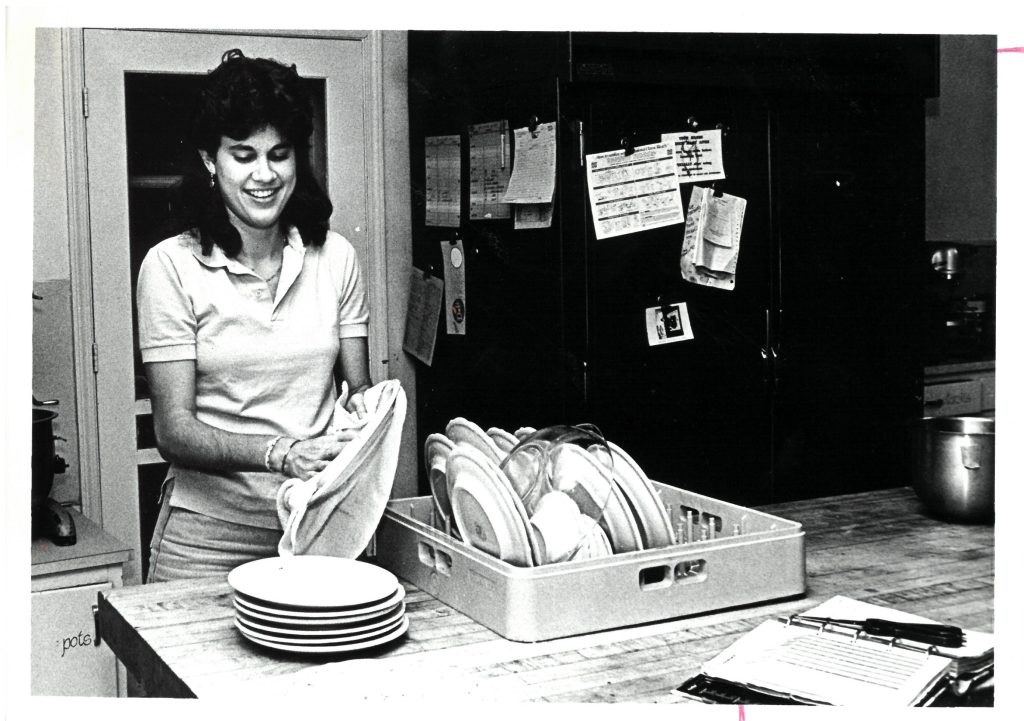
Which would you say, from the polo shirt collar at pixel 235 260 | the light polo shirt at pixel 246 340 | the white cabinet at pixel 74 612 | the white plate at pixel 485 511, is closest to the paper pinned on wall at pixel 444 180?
the light polo shirt at pixel 246 340

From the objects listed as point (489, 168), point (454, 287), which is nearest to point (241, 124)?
point (489, 168)

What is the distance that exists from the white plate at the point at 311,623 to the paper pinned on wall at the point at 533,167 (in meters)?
1.38

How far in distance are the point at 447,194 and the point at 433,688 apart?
1.67 metres

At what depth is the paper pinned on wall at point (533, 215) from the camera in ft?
7.39

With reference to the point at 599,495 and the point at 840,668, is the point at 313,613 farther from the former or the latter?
the point at 840,668

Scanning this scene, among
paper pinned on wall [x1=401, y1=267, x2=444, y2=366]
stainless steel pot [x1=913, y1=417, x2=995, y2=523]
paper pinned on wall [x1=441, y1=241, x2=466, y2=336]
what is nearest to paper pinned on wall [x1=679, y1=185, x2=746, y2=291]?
paper pinned on wall [x1=441, y1=241, x2=466, y2=336]

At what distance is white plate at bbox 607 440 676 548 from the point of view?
44.4 inches

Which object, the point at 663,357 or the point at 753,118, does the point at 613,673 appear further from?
the point at 753,118

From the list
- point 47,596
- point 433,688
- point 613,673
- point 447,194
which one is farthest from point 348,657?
point 447,194

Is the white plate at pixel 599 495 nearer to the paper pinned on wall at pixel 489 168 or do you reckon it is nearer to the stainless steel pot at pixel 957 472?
the stainless steel pot at pixel 957 472

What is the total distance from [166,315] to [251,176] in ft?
0.92

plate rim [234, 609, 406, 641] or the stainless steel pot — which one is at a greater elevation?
the stainless steel pot

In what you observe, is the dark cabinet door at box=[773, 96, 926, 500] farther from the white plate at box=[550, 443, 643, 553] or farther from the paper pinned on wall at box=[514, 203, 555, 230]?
the white plate at box=[550, 443, 643, 553]

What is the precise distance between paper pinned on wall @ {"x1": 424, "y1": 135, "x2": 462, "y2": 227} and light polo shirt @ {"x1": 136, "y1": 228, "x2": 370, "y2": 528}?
0.43 metres
